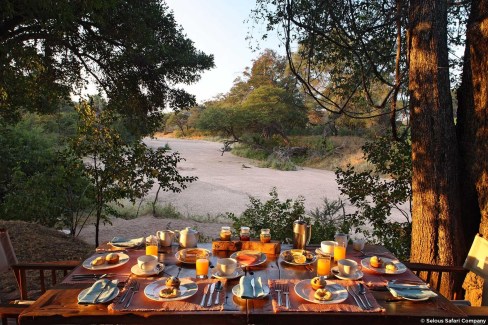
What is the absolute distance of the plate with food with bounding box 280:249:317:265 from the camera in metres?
1.91

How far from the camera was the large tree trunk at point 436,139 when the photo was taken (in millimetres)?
Answer: 2412

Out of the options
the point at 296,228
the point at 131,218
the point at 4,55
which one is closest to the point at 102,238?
the point at 131,218

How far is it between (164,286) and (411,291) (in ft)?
3.42

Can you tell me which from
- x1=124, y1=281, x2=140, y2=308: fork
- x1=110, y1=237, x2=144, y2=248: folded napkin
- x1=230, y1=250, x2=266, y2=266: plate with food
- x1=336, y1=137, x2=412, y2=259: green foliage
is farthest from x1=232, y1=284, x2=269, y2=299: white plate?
x1=336, y1=137, x2=412, y2=259: green foliage

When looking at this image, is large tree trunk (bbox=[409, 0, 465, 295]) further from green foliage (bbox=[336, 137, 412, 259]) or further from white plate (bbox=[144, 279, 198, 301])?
white plate (bbox=[144, 279, 198, 301])

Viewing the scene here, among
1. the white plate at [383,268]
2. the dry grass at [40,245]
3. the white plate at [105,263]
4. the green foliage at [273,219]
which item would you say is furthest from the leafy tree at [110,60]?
the white plate at [383,268]

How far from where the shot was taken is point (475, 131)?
7.79 feet

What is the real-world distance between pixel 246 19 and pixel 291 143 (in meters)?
17.6

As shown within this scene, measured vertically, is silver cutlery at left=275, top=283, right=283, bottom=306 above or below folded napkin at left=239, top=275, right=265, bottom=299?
below

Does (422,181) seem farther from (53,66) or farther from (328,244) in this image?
(53,66)

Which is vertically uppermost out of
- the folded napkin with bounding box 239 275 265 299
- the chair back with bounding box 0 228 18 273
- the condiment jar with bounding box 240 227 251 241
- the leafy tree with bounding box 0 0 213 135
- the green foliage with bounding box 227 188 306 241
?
the leafy tree with bounding box 0 0 213 135

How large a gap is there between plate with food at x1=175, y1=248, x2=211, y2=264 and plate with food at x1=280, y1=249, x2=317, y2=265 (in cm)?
42

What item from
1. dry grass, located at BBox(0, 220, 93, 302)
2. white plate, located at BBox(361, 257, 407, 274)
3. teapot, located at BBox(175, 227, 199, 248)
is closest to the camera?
white plate, located at BBox(361, 257, 407, 274)

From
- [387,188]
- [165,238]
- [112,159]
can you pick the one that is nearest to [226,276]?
[165,238]
